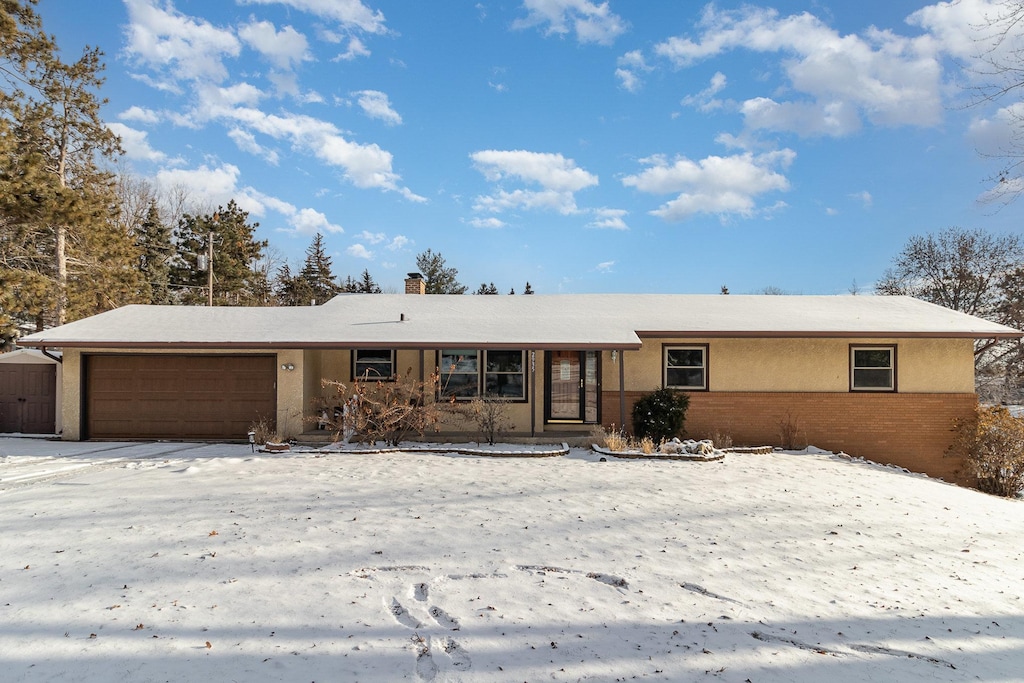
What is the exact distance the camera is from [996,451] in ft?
39.1

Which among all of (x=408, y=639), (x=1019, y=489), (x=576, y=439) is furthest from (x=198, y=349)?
(x=1019, y=489)

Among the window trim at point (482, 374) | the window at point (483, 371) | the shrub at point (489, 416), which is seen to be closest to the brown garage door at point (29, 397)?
the window trim at point (482, 374)

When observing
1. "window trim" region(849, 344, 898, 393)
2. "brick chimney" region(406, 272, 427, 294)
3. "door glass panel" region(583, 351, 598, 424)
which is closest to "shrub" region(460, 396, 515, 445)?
"door glass panel" region(583, 351, 598, 424)

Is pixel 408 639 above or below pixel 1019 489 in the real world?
above

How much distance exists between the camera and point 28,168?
1362cm

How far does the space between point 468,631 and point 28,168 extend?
16452mm

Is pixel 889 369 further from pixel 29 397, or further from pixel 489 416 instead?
pixel 29 397

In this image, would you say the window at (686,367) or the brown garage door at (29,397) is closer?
the window at (686,367)

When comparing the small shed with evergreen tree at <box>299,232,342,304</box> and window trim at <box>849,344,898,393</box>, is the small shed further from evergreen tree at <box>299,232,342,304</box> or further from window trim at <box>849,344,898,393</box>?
evergreen tree at <box>299,232,342,304</box>

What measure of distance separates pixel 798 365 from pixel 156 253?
3204cm

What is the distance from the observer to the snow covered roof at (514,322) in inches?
484

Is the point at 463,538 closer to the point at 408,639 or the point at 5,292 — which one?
the point at 408,639

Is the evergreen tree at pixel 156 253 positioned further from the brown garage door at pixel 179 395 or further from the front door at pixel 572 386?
the front door at pixel 572 386

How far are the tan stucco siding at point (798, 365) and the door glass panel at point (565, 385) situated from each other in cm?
102
